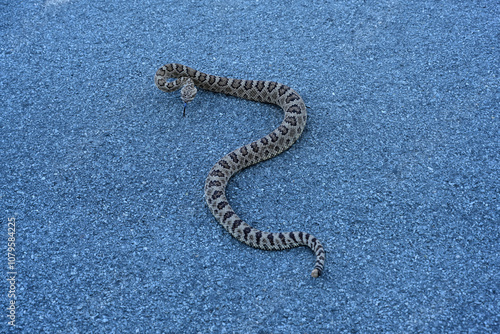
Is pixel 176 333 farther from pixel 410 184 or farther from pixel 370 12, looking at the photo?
pixel 370 12

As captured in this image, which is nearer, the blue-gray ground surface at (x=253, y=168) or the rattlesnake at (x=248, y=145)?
the blue-gray ground surface at (x=253, y=168)

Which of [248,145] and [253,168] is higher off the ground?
[248,145]

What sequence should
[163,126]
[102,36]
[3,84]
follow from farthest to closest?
[102,36], [3,84], [163,126]

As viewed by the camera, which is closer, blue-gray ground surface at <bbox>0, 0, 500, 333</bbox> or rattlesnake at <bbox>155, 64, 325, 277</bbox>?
blue-gray ground surface at <bbox>0, 0, 500, 333</bbox>

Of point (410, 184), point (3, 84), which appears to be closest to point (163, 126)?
point (3, 84)
